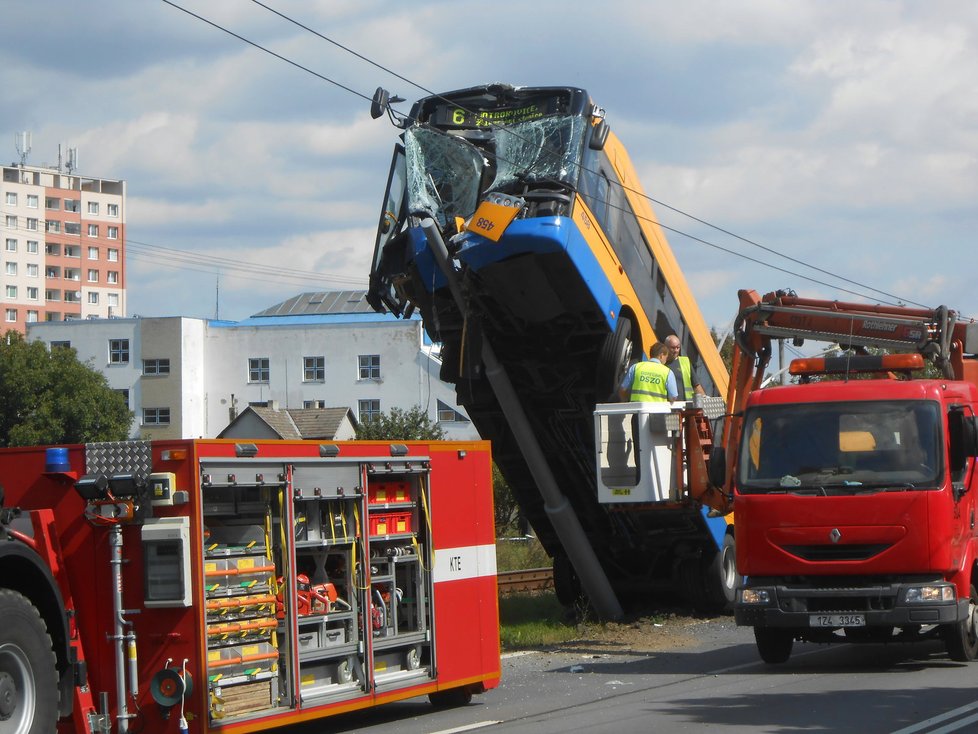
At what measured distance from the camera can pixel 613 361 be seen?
46.1 feet

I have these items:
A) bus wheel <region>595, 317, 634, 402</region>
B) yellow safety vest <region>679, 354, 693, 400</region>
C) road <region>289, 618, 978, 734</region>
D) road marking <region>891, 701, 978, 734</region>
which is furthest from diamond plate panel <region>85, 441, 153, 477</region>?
yellow safety vest <region>679, 354, 693, 400</region>

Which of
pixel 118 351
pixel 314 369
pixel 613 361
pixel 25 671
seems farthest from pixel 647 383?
pixel 118 351

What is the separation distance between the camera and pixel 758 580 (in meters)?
12.3

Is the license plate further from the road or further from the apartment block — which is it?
the apartment block

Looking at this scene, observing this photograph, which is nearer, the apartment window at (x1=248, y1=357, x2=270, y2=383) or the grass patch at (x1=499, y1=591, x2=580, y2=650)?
the grass patch at (x1=499, y1=591, x2=580, y2=650)

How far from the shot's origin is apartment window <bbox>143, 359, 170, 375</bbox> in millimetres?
71312

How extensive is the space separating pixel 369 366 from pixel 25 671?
62.0 metres

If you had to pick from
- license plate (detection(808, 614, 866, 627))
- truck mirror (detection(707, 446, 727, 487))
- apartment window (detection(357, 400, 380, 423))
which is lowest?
license plate (detection(808, 614, 866, 627))

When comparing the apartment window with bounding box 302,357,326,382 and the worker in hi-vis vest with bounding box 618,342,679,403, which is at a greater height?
the apartment window with bounding box 302,357,326,382

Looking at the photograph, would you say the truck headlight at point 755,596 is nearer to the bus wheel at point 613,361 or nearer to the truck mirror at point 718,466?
the truck mirror at point 718,466

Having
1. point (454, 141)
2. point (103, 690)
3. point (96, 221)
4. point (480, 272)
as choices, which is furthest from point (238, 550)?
point (96, 221)

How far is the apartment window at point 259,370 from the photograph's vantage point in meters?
71.0

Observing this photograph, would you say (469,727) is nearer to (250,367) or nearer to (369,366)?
(369,366)

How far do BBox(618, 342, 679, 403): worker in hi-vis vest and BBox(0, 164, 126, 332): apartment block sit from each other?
10814cm
